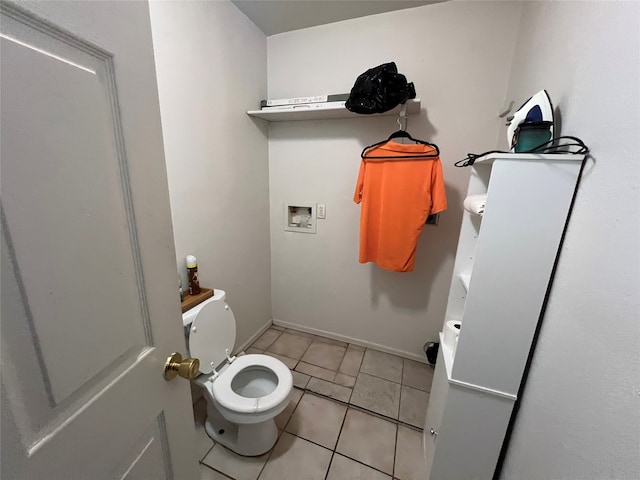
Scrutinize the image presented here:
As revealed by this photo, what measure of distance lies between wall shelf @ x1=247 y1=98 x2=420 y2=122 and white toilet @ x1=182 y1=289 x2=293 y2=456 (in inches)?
50.0

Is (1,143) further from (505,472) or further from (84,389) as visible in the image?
(505,472)

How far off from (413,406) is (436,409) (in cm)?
53

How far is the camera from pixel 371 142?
5.76 feet

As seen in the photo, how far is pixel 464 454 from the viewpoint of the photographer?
101cm

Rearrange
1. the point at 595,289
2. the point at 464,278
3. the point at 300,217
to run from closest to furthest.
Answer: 1. the point at 595,289
2. the point at 464,278
3. the point at 300,217

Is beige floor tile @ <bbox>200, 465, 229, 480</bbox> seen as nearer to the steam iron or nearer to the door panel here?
the door panel

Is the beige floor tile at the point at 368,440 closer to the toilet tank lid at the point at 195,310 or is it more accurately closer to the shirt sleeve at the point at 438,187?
the toilet tank lid at the point at 195,310

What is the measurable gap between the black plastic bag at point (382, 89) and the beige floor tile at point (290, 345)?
1.88m

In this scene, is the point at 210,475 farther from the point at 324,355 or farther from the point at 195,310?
the point at 324,355

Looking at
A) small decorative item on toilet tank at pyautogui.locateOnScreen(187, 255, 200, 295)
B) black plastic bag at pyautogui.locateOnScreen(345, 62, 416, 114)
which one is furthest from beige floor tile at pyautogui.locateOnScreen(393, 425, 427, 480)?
black plastic bag at pyautogui.locateOnScreen(345, 62, 416, 114)

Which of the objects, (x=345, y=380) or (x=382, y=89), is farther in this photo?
(x=345, y=380)

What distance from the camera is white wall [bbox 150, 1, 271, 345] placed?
4.13ft

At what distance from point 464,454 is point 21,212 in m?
1.52

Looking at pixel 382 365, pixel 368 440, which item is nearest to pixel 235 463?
pixel 368 440
